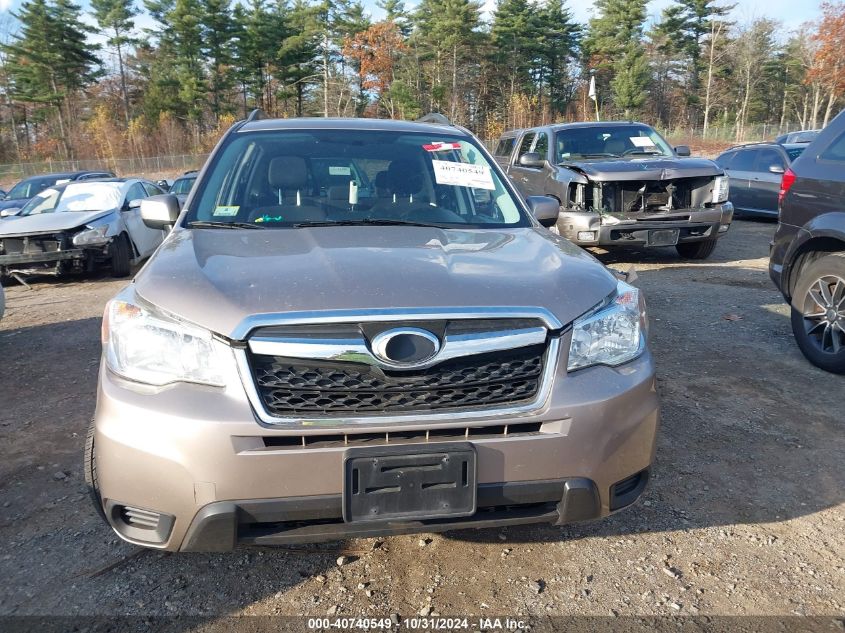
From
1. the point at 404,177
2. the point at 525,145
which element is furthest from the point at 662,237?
the point at 404,177

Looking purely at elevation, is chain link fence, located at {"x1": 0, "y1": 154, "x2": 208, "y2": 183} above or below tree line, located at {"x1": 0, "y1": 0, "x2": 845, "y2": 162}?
below

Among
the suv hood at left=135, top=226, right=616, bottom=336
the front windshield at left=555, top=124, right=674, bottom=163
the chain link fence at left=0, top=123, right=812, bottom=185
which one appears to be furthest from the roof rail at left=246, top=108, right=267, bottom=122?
the chain link fence at left=0, top=123, right=812, bottom=185

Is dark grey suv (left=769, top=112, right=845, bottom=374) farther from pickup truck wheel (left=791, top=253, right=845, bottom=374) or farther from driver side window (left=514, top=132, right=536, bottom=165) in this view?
driver side window (left=514, top=132, right=536, bottom=165)

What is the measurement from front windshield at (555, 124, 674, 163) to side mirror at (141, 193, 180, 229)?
21.9 ft

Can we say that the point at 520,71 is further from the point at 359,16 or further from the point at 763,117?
the point at 763,117

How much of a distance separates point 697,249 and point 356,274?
7765 mm

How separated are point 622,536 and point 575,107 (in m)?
61.4

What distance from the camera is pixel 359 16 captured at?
5338 cm

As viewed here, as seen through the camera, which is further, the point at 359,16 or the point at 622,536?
the point at 359,16

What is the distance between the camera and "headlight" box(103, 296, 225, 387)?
6.53 feet

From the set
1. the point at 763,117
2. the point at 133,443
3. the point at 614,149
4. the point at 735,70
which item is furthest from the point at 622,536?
the point at 763,117

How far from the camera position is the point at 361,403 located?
78.6 inches

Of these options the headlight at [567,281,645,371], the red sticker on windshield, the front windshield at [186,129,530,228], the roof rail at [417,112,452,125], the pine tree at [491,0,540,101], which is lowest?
the headlight at [567,281,645,371]

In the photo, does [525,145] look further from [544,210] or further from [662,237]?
[544,210]
